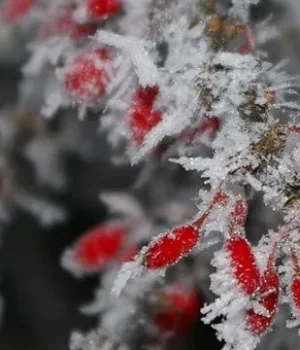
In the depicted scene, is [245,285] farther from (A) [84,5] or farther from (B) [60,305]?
(B) [60,305]

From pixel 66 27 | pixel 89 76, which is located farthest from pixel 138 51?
pixel 66 27

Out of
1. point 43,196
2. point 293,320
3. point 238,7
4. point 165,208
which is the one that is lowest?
point 293,320

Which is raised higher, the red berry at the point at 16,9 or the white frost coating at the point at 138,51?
the red berry at the point at 16,9

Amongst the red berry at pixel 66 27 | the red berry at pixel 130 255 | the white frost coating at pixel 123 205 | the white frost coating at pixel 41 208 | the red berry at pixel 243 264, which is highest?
the white frost coating at pixel 41 208

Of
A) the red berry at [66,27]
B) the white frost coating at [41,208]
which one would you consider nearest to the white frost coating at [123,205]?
the white frost coating at [41,208]

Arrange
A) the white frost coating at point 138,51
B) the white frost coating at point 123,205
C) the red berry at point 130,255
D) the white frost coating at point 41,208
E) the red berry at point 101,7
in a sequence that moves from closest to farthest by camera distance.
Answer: the red berry at point 130,255 → the white frost coating at point 138,51 → the red berry at point 101,7 → the white frost coating at point 123,205 → the white frost coating at point 41,208

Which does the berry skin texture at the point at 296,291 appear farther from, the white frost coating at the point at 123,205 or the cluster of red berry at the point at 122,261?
the white frost coating at the point at 123,205

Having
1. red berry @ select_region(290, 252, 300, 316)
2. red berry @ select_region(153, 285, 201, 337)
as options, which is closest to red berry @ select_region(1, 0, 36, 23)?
red berry @ select_region(153, 285, 201, 337)

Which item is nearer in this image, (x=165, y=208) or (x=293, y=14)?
(x=293, y=14)

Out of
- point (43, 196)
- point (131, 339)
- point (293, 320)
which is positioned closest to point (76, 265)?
point (131, 339)
